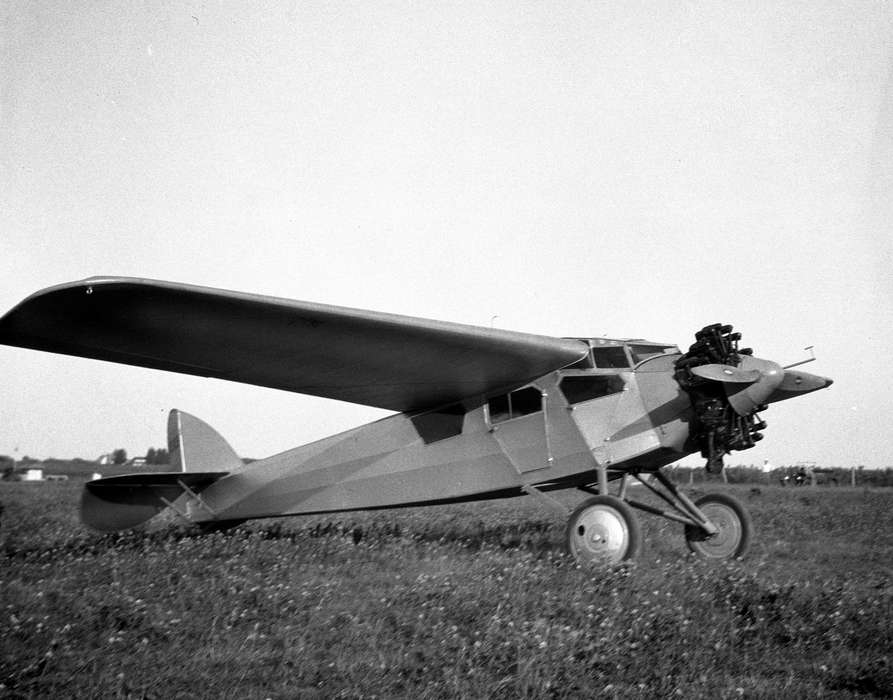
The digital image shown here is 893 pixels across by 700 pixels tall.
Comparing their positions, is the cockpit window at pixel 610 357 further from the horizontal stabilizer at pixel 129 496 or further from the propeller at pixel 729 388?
the horizontal stabilizer at pixel 129 496

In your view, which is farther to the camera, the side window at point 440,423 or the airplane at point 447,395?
the side window at point 440,423

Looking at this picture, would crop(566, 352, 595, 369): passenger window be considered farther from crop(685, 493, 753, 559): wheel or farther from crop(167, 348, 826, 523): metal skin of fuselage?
crop(685, 493, 753, 559): wheel

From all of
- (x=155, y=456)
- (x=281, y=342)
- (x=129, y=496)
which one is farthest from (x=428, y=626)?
(x=155, y=456)

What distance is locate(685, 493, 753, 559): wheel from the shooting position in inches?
322

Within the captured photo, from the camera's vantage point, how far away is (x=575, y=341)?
803 cm

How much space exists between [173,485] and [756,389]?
26.4 ft

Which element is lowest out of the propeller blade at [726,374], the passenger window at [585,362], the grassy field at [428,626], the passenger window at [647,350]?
the grassy field at [428,626]

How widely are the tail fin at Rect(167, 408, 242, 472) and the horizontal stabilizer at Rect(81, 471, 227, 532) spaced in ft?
1.17

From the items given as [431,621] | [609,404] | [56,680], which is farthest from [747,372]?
[56,680]

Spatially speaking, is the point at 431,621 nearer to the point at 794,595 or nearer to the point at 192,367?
the point at 794,595

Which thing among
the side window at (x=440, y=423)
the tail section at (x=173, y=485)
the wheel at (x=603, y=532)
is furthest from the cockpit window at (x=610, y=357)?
the tail section at (x=173, y=485)

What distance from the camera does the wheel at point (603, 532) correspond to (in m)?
6.93

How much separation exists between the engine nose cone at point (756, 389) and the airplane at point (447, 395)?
0.02 m

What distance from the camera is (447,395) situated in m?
8.90
